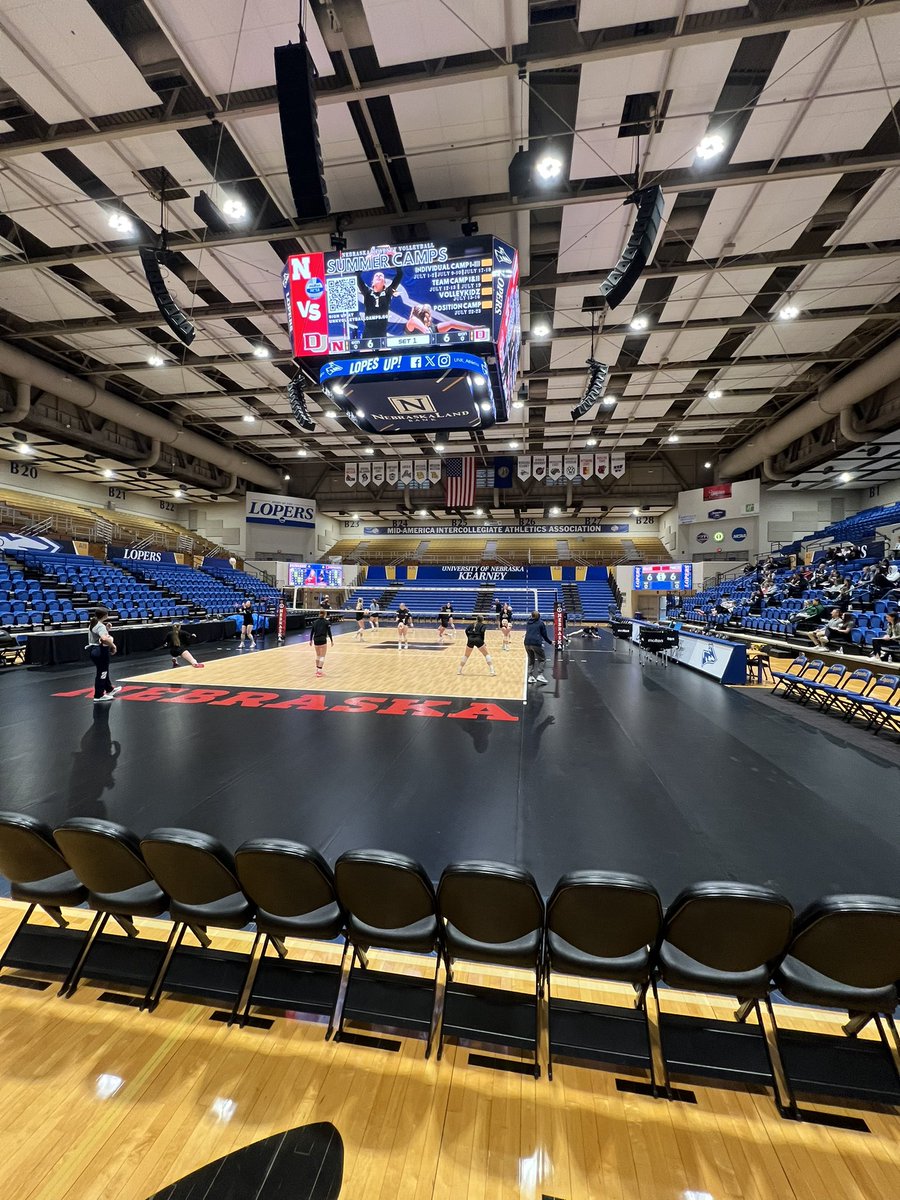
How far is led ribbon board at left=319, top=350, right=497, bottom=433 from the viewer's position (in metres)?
7.04

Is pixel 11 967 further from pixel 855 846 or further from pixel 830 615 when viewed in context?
pixel 830 615

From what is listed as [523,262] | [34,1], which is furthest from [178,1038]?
[523,262]

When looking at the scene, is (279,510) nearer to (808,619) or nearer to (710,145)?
(710,145)

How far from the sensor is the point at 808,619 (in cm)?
1244

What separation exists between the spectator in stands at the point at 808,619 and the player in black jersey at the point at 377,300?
502 inches

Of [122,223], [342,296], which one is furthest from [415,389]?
[122,223]

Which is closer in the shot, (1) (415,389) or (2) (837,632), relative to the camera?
(1) (415,389)

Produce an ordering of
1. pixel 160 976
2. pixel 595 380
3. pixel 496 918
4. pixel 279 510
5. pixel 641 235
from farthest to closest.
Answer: pixel 279 510 → pixel 595 380 → pixel 641 235 → pixel 160 976 → pixel 496 918

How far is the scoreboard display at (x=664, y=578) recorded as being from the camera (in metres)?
24.9

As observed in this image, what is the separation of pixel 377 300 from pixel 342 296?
1.91ft

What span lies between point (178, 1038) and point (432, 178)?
10308mm

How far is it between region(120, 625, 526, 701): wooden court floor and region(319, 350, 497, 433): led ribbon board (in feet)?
17.2

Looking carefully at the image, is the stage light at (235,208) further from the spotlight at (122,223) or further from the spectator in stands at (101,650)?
the spectator in stands at (101,650)

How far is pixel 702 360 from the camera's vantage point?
46.5ft
